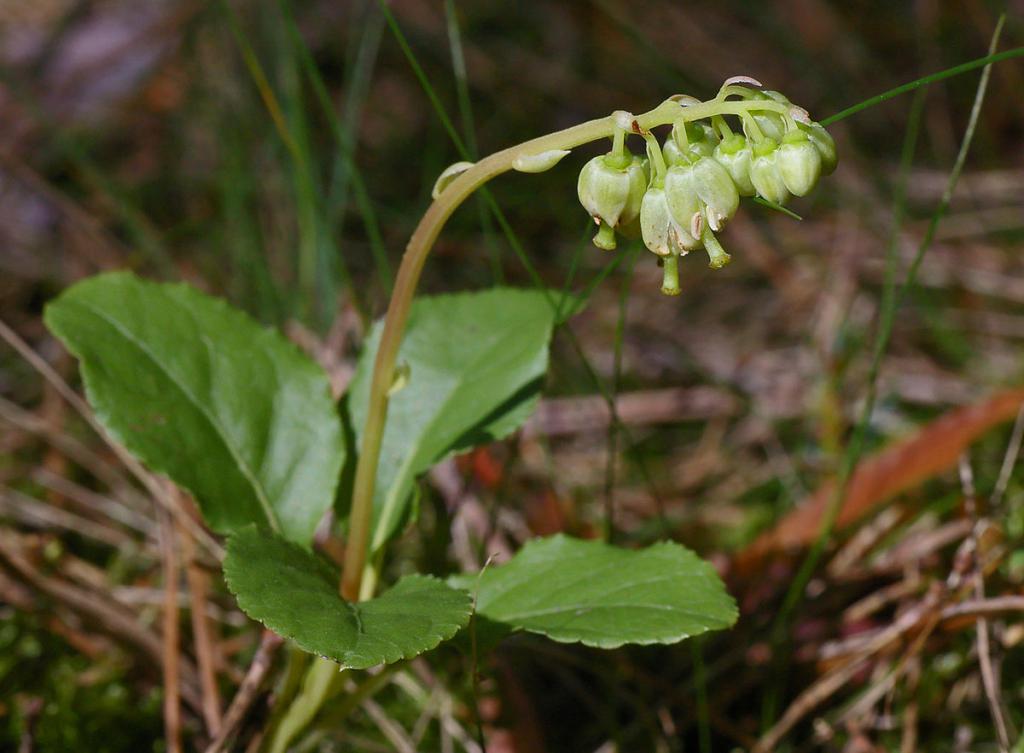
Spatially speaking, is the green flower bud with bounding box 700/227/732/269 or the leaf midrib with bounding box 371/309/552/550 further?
the leaf midrib with bounding box 371/309/552/550

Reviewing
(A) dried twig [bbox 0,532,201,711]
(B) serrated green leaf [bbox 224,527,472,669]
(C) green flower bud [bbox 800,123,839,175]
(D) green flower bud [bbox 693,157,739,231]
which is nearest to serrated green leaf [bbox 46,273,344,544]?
(B) serrated green leaf [bbox 224,527,472,669]

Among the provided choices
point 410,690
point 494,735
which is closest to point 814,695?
point 494,735

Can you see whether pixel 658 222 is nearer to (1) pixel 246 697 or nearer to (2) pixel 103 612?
(1) pixel 246 697

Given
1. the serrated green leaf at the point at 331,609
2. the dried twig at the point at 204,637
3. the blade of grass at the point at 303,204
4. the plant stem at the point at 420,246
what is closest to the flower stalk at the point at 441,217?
the plant stem at the point at 420,246

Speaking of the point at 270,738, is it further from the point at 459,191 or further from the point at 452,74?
the point at 452,74

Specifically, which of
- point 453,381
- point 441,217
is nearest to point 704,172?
point 441,217

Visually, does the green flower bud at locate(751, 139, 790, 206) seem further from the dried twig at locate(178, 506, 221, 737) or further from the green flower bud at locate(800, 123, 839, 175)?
the dried twig at locate(178, 506, 221, 737)
